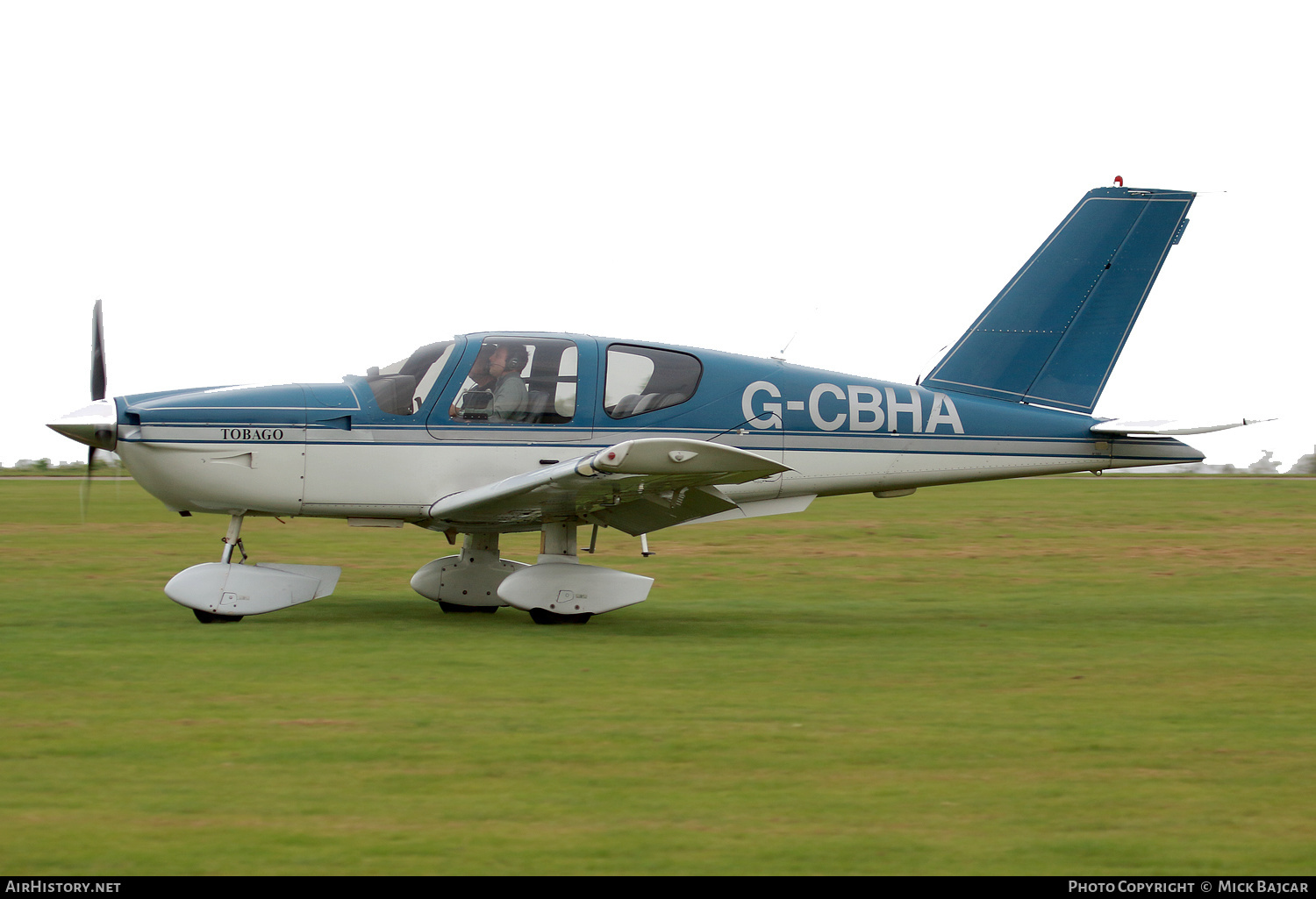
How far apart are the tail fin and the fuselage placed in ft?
3.44

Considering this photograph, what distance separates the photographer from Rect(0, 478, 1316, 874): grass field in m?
4.13

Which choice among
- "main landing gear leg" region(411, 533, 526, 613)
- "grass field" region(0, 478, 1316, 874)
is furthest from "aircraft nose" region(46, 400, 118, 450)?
"main landing gear leg" region(411, 533, 526, 613)

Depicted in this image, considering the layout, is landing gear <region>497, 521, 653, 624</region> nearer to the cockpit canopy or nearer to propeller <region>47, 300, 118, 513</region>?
the cockpit canopy

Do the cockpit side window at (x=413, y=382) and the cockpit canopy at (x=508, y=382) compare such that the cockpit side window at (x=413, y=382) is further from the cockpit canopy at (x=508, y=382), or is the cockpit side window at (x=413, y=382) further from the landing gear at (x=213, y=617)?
the landing gear at (x=213, y=617)

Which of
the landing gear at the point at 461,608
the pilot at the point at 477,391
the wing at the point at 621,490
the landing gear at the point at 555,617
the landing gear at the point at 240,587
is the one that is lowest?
the landing gear at the point at 461,608

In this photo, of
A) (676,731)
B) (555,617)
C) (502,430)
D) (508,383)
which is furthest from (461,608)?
(676,731)

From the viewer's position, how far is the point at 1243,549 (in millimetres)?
15555

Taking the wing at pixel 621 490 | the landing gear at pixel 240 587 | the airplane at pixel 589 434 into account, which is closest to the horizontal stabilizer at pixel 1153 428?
the airplane at pixel 589 434

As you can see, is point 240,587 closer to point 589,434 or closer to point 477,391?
point 477,391

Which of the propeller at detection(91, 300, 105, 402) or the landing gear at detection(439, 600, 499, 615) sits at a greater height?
the propeller at detection(91, 300, 105, 402)

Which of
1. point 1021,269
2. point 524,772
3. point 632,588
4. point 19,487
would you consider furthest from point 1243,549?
point 19,487

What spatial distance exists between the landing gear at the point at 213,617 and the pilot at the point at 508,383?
7.86 feet

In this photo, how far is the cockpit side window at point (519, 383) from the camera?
9.63m
